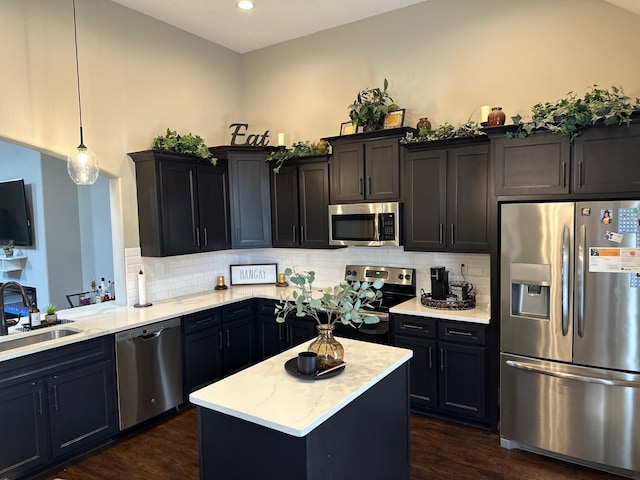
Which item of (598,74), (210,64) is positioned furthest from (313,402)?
(210,64)

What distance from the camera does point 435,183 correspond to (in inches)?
154

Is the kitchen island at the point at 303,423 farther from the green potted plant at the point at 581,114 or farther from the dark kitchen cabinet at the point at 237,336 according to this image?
the dark kitchen cabinet at the point at 237,336

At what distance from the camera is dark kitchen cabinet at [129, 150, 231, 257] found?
13.5 feet

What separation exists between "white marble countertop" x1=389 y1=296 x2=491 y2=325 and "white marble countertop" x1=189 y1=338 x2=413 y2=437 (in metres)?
1.26

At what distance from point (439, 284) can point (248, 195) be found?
89.0 inches

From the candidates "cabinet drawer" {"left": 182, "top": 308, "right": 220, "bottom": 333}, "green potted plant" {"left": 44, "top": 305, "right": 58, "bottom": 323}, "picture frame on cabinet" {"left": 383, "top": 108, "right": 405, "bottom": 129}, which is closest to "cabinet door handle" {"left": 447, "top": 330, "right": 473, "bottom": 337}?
"picture frame on cabinet" {"left": 383, "top": 108, "right": 405, "bottom": 129}

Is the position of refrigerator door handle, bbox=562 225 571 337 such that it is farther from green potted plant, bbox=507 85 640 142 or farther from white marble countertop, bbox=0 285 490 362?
green potted plant, bbox=507 85 640 142

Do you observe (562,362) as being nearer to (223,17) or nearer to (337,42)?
(337,42)

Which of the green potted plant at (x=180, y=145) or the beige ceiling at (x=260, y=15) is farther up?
the beige ceiling at (x=260, y=15)

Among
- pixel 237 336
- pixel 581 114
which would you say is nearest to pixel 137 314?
pixel 237 336

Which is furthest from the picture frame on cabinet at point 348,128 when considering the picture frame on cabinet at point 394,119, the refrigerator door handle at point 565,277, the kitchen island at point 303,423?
the kitchen island at point 303,423

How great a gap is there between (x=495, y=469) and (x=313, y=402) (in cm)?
196

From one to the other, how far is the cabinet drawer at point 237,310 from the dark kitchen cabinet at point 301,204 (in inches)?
30.0

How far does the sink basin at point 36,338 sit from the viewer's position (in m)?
3.19
